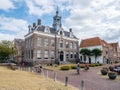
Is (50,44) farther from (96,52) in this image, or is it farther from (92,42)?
(92,42)

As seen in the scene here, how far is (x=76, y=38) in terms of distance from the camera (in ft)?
179

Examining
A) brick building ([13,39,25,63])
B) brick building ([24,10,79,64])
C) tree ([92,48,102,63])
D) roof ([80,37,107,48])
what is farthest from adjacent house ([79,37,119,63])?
brick building ([13,39,25,63])

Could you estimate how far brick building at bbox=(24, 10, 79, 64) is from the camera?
144 ft

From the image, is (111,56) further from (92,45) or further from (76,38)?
(76,38)

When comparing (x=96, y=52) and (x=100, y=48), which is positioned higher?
(x=100, y=48)

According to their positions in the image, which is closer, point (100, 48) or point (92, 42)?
point (100, 48)

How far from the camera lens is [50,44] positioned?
1842 inches

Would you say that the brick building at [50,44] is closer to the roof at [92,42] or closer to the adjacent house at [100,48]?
the adjacent house at [100,48]

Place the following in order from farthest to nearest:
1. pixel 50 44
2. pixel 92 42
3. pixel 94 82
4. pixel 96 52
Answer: pixel 92 42 < pixel 96 52 < pixel 50 44 < pixel 94 82

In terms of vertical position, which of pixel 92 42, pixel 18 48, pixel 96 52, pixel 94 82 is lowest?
pixel 94 82

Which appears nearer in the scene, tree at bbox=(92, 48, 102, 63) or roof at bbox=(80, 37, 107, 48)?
tree at bbox=(92, 48, 102, 63)

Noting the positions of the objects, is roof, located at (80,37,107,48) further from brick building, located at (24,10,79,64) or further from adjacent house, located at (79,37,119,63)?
brick building, located at (24,10,79,64)

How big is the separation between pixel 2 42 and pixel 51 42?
1723 cm

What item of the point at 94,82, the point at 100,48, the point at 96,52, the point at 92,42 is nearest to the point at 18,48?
the point at 92,42
